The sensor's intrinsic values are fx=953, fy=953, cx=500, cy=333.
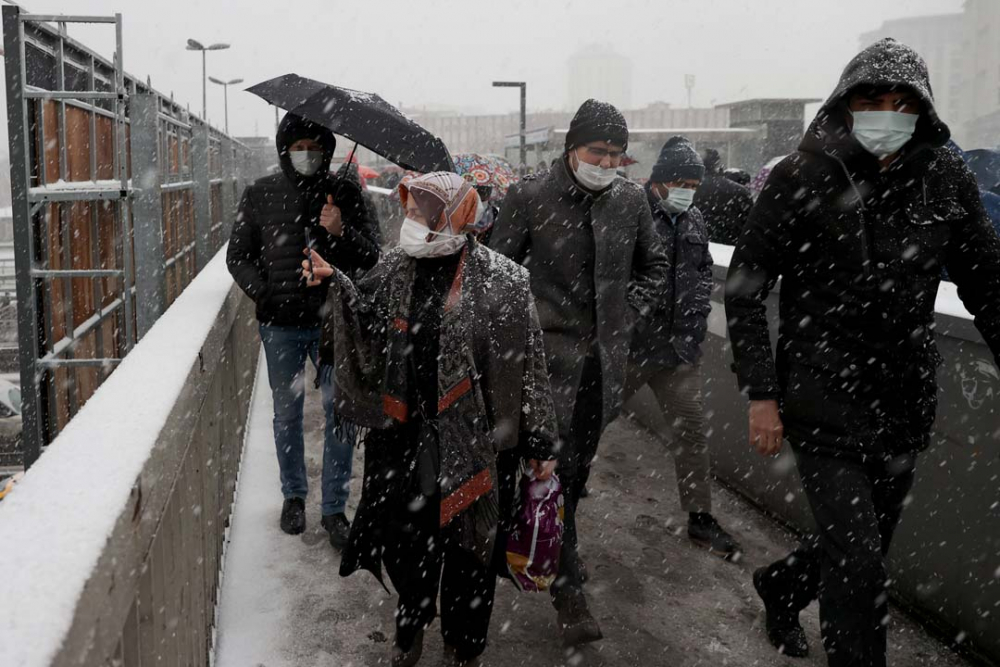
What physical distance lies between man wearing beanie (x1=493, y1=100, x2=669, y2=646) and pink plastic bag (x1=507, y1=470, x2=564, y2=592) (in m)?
0.59

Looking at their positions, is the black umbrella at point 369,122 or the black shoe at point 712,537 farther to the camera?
the black shoe at point 712,537

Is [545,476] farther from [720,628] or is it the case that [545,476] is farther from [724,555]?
[724,555]

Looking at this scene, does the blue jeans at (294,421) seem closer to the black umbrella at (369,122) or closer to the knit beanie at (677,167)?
the black umbrella at (369,122)

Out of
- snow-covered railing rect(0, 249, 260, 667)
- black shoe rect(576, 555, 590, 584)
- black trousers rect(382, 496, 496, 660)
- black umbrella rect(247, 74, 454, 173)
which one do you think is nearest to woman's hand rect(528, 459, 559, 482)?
black trousers rect(382, 496, 496, 660)

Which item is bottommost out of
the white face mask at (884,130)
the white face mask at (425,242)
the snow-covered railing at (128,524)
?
the snow-covered railing at (128,524)

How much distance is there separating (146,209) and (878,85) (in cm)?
307

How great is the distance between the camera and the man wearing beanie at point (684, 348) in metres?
5.15

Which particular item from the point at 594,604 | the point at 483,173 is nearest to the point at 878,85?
the point at 594,604

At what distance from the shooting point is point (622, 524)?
18.0ft

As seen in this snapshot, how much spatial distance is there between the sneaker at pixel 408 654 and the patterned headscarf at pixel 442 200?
1593 millimetres

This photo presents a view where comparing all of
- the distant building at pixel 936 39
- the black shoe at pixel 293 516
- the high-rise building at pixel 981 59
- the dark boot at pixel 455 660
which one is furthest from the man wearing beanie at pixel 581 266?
the distant building at pixel 936 39

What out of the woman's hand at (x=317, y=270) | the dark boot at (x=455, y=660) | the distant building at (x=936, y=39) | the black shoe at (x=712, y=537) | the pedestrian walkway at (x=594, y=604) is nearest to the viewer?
the woman's hand at (x=317, y=270)

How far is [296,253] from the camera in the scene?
493 cm

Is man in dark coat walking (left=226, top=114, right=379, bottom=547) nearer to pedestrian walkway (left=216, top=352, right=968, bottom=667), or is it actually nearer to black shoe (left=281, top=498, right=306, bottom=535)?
black shoe (left=281, top=498, right=306, bottom=535)
